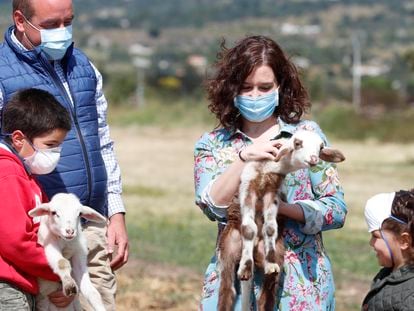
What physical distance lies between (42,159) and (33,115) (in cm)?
22

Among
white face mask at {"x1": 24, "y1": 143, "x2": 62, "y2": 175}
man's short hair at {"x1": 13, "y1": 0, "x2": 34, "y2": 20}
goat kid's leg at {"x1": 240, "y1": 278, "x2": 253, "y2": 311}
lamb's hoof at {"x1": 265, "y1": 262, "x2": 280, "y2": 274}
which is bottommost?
goat kid's leg at {"x1": 240, "y1": 278, "x2": 253, "y2": 311}

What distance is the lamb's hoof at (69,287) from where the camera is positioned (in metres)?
4.96

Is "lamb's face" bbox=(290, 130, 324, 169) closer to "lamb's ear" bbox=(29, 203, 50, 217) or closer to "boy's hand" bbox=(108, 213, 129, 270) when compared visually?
"lamb's ear" bbox=(29, 203, 50, 217)

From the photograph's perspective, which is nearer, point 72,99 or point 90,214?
point 90,214

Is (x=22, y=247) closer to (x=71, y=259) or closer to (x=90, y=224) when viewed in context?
(x=71, y=259)

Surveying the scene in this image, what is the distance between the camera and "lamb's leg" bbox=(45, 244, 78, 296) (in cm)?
497

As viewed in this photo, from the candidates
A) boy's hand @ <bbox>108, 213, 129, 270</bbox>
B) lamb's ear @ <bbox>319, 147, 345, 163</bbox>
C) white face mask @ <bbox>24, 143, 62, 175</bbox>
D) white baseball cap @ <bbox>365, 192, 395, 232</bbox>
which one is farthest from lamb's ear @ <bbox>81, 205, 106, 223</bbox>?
white baseball cap @ <bbox>365, 192, 395, 232</bbox>

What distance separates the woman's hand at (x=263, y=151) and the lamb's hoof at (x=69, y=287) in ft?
3.30

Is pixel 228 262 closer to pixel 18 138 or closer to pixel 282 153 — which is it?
pixel 282 153

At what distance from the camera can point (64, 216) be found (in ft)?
16.2

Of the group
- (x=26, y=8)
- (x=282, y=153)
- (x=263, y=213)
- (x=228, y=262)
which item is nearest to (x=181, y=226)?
(x=26, y=8)

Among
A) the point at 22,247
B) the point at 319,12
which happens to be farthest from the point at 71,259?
the point at 319,12

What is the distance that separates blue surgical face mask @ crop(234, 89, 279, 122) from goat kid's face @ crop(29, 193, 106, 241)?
3.32 feet

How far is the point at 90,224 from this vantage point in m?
5.87
